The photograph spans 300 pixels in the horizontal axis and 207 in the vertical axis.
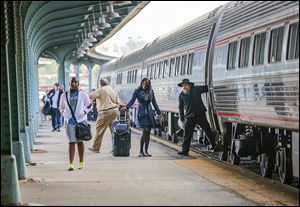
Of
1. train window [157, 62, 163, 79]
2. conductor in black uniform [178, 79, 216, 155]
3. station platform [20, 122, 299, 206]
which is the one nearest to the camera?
station platform [20, 122, 299, 206]

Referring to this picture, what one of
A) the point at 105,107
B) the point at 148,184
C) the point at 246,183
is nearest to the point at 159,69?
the point at 105,107

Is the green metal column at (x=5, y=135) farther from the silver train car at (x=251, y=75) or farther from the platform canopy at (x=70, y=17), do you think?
the platform canopy at (x=70, y=17)

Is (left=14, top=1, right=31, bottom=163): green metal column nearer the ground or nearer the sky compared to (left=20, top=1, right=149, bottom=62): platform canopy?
nearer the ground

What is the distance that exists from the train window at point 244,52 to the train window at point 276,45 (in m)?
1.60

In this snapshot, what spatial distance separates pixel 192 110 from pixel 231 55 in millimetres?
2717

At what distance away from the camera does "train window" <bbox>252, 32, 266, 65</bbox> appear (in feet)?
42.8

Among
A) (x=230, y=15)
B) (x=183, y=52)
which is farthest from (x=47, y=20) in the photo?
(x=230, y=15)

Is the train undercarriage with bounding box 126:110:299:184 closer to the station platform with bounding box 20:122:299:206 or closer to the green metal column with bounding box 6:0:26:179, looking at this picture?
the station platform with bounding box 20:122:299:206

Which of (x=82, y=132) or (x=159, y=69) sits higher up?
(x=159, y=69)

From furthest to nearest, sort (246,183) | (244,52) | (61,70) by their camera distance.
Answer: (61,70) → (244,52) → (246,183)

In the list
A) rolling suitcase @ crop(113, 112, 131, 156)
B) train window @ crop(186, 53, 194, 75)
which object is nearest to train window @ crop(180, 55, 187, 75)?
train window @ crop(186, 53, 194, 75)

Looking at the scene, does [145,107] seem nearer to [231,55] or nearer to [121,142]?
[121,142]

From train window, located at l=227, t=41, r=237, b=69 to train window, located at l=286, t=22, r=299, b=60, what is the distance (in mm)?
3801

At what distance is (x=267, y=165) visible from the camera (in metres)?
14.0
